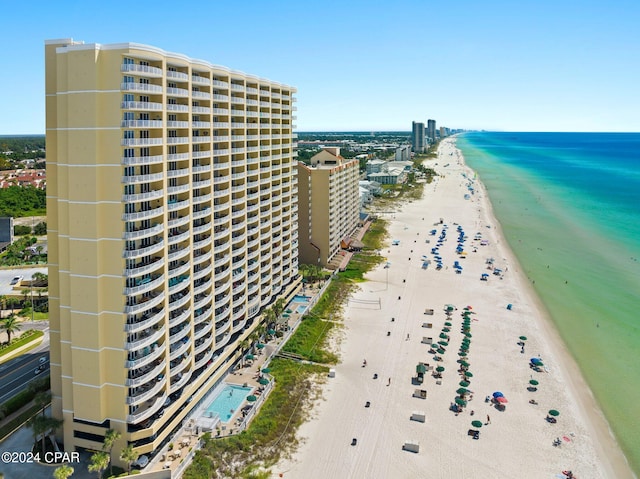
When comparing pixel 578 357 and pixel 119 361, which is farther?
pixel 578 357

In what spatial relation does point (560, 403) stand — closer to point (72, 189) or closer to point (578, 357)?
point (578, 357)

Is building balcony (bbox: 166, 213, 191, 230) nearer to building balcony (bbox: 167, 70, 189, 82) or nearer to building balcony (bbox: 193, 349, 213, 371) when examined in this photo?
building balcony (bbox: 167, 70, 189, 82)

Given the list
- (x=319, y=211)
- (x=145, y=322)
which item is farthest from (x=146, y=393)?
Result: (x=319, y=211)

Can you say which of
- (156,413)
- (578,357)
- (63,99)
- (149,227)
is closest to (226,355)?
(156,413)

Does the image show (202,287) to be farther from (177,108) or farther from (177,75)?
(177,75)

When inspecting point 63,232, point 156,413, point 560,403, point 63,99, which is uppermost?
point 63,99

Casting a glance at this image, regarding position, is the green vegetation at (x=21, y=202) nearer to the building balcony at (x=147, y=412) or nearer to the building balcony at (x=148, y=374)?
the building balcony at (x=148, y=374)

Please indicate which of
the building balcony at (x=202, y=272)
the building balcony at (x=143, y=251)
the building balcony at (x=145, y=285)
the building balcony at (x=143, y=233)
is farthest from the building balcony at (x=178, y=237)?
the building balcony at (x=202, y=272)

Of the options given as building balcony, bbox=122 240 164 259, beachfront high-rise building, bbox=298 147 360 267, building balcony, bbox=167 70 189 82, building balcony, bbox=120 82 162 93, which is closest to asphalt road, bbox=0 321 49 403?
building balcony, bbox=122 240 164 259
